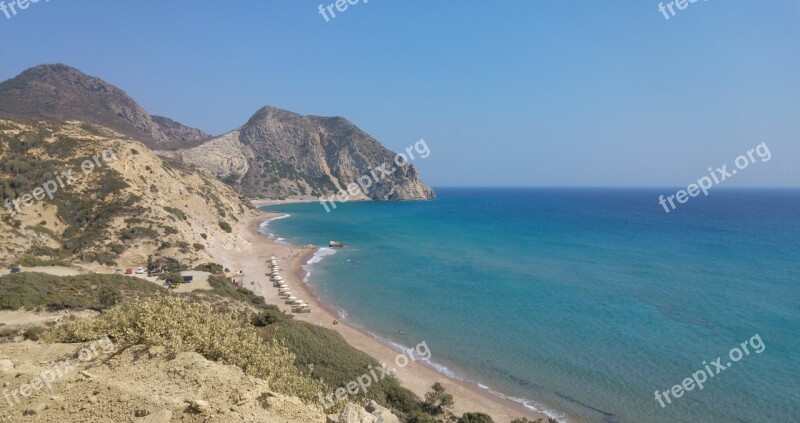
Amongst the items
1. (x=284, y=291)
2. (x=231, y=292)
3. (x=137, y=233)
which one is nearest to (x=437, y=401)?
(x=231, y=292)

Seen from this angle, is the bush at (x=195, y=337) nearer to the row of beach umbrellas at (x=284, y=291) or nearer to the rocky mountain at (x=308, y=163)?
the row of beach umbrellas at (x=284, y=291)

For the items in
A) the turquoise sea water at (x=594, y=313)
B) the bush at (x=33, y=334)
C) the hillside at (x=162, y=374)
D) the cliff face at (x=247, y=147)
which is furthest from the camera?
the cliff face at (x=247, y=147)

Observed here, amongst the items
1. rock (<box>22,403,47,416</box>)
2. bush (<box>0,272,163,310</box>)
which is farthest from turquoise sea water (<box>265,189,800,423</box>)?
rock (<box>22,403,47,416</box>)

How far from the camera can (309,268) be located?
52.5 m

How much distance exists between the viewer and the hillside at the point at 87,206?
36938mm

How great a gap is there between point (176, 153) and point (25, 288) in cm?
13166

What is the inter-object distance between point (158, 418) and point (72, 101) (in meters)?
177

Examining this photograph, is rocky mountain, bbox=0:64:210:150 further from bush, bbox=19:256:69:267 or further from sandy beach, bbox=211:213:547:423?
bush, bbox=19:256:69:267

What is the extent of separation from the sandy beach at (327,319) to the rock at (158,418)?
16032 millimetres

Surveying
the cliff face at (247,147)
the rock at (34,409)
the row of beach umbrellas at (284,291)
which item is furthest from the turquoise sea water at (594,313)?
the cliff face at (247,147)

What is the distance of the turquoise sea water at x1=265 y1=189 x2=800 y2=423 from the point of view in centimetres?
2300

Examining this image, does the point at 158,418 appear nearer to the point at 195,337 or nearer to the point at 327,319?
the point at 195,337

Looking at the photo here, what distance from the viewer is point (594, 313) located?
35.7 metres

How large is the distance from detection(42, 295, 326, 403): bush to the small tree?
10726 mm
